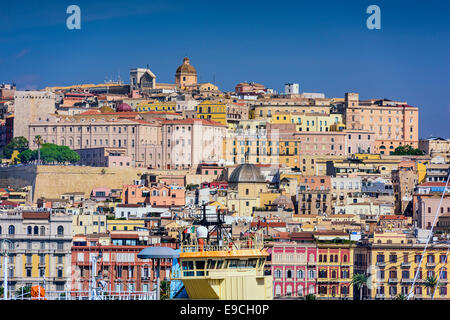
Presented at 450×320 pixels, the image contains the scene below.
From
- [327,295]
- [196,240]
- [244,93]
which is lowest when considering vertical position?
[327,295]

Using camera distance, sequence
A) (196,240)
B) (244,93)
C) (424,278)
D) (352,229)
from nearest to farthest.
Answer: (196,240), (424,278), (352,229), (244,93)

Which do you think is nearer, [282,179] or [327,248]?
[327,248]

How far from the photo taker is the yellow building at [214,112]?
70812mm

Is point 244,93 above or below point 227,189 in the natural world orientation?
above

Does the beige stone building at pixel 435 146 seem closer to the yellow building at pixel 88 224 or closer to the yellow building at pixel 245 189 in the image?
the yellow building at pixel 245 189

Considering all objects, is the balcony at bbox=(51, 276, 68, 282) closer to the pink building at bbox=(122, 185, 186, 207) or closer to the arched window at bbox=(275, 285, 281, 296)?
the arched window at bbox=(275, 285, 281, 296)

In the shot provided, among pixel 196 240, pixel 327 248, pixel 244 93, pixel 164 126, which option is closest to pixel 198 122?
pixel 164 126

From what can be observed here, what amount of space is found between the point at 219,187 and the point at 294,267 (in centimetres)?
1876

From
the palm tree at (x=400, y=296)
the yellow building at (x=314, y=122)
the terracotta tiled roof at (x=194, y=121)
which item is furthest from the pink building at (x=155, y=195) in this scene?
the yellow building at (x=314, y=122)

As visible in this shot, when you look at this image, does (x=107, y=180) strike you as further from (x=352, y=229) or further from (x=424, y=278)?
(x=424, y=278)

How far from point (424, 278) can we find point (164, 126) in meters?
34.6

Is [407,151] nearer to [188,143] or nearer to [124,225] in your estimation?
[188,143]
